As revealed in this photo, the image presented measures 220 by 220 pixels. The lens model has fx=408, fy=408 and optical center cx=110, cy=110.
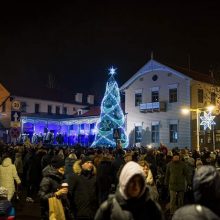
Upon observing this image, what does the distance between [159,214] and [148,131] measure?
3509 centimetres

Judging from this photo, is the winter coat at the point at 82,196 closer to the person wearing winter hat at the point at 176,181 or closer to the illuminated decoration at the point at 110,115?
the person wearing winter hat at the point at 176,181

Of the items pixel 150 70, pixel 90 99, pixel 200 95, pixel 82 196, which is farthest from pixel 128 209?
pixel 90 99

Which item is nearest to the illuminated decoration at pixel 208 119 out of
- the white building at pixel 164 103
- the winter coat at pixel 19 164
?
the white building at pixel 164 103

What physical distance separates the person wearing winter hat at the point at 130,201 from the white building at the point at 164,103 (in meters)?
32.1

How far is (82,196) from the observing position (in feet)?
24.6

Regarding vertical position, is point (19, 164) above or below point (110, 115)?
below

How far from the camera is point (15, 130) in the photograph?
17094mm

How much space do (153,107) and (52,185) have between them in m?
31.8

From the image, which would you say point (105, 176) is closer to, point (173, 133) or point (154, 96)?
point (173, 133)

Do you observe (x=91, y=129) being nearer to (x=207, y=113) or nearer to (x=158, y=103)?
(x=158, y=103)

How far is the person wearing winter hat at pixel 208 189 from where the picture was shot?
3314mm

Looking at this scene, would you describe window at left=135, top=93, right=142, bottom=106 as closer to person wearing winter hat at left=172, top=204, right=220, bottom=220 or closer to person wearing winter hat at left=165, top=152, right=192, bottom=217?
person wearing winter hat at left=165, top=152, right=192, bottom=217

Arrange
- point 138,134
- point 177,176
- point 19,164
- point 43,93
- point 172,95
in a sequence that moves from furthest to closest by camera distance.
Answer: point 43,93 < point 138,134 < point 172,95 < point 19,164 < point 177,176

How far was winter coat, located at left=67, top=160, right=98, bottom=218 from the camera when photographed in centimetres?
748
